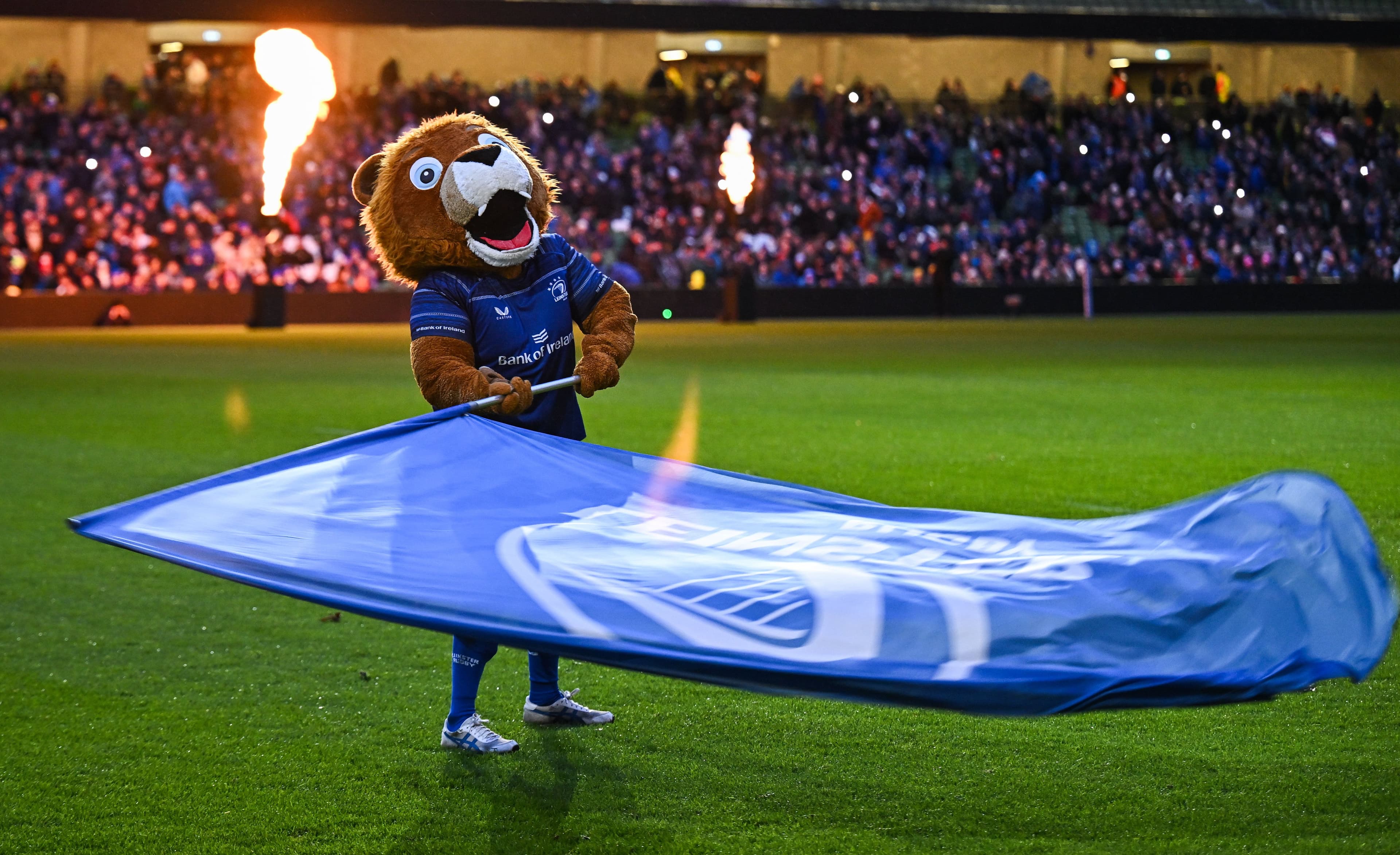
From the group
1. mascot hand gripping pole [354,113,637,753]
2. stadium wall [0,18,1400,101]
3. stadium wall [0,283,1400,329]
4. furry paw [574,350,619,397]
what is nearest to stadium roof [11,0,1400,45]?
stadium wall [0,18,1400,101]

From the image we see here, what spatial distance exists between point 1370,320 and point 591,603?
31.8 metres

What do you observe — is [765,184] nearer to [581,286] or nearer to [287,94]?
[287,94]

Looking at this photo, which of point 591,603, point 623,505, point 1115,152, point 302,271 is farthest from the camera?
A: point 1115,152

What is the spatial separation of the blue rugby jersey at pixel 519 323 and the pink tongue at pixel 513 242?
0.28 ft

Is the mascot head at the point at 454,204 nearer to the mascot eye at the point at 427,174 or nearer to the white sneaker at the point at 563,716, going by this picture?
the mascot eye at the point at 427,174

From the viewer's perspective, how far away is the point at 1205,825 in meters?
3.78

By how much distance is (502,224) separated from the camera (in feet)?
15.8

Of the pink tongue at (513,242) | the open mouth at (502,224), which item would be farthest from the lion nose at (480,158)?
the pink tongue at (513,242)

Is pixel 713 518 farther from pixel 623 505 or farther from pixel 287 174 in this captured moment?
pixel 287 174

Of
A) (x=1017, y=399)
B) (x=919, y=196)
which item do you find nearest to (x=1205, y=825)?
(x=1017, y=399)

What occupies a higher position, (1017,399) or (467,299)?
(467,299)

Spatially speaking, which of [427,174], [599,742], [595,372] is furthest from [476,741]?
[427,174]

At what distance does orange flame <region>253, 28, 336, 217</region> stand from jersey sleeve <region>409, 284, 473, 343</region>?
26.9 metres

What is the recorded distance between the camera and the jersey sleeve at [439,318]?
4.61m
